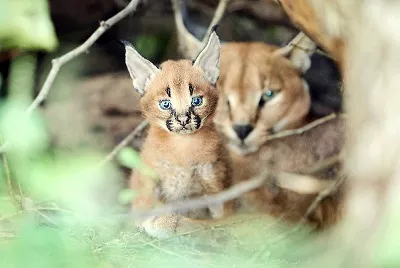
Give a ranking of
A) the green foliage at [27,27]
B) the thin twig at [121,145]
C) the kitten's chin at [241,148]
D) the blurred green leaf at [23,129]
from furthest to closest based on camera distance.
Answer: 1. the kitten's chin at [241,148]
2. the thin twig at [121,145]
3. the green foliage at [27,27]
4. the blurred green leaf at [23,129]

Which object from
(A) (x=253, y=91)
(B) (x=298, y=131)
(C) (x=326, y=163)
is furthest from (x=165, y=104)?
(B) (x=298, y=131)

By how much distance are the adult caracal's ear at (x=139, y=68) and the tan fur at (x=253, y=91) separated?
466 millimetres

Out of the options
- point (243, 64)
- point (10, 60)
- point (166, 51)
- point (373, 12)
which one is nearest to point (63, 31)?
point (10, 60)

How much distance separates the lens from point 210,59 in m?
1.78

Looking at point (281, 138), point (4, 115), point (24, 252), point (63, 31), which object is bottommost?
point (24, 252)

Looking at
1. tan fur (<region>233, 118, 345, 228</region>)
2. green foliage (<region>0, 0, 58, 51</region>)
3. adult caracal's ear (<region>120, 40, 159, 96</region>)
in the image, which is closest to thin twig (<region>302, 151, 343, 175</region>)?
tan fur (<region>233, 118, 345, 228</region>)

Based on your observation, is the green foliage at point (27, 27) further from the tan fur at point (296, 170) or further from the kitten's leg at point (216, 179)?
the tan fur at point (296, 170)

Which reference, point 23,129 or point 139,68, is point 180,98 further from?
point 23,129

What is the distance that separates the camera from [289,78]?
2322mm

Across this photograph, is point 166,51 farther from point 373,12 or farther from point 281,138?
point 373,12

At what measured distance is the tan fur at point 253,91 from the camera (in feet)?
7.23

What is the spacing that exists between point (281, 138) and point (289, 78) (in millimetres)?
223

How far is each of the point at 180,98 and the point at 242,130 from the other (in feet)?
1.74

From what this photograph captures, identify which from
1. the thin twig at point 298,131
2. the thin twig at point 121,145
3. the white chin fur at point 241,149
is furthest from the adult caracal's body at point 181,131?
the thin twig at point 298,131
